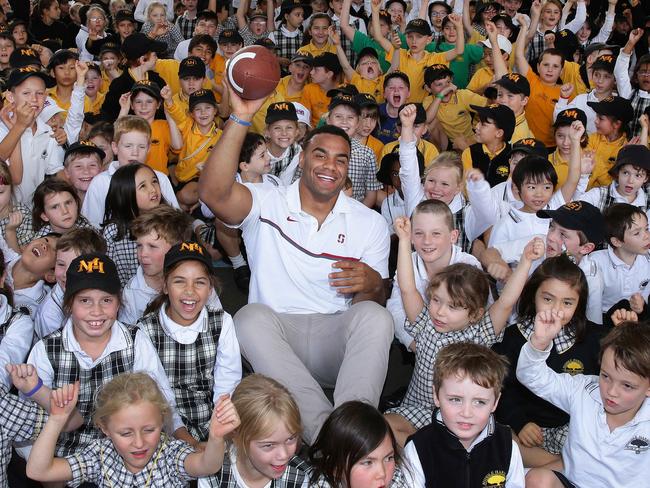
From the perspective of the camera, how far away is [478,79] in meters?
7.64

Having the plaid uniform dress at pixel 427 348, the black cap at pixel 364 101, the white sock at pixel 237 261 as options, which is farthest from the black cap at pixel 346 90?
the plaid uniform dress at pixel 427 348

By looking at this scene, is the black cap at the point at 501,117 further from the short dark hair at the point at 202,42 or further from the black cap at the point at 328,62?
the short dark hair at the point at 202,42

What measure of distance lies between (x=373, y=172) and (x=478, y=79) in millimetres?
2340

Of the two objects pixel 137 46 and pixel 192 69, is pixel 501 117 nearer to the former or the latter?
pixel 192 69

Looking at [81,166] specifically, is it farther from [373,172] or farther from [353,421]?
[353,421]

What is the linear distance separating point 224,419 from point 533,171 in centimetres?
283

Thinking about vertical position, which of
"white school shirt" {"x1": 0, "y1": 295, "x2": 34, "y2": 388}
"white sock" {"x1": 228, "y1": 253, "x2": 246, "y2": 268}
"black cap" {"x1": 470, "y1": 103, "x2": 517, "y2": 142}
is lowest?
"white school shirt" {"x1": 0, "y1": 295, "x2": 34, "y2": 388}

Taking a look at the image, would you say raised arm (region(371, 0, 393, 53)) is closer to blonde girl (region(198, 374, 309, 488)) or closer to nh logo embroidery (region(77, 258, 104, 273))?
nh logo embroidery (region(77, 258, 104, 273))

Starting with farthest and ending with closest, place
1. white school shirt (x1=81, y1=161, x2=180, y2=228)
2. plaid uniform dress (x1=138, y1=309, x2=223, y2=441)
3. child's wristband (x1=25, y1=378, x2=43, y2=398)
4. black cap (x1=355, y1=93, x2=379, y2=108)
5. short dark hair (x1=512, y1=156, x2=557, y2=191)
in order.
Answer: black cap (x1=355, y1=93, x2=379, y2=108) → white school shirt (x1=81, y1=161, x2=180, y2=228) → short dark hair (x1=512, y1=156, x2=557, y2=191) → plaid uniform dress (x1=138, y1=309, x2=223, y2=441) → child's wristband (x1=25, y1=378, x2=43, y2=398)

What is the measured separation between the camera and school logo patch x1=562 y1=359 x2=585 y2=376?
11.9 feet

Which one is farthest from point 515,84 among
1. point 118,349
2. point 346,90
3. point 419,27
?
point 118,349

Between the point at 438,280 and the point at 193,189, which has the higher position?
the point at 193,189

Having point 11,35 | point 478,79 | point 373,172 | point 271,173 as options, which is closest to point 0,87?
point 11,35

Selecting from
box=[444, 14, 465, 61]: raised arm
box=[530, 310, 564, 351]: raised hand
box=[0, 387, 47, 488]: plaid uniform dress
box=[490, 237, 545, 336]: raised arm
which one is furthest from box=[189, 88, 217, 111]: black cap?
box=[530, 310, 564, 351]: raised hand
